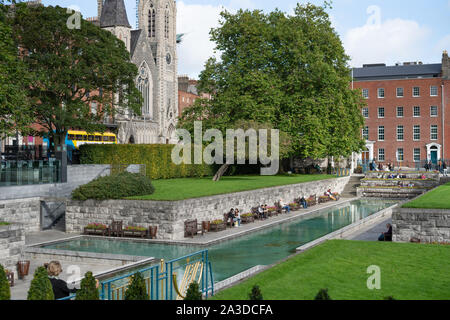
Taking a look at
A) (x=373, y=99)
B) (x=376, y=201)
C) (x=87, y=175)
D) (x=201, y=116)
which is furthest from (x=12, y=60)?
(x=373, y=99)

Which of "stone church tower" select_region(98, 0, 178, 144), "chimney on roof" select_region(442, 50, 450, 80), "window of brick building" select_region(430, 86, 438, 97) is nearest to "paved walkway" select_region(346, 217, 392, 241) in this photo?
"window of brick building" select_region(430, 86, 438, 97)

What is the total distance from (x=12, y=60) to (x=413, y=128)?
6367cm

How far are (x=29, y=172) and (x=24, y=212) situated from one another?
2522 millimetres

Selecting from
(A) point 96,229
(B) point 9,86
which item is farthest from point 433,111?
(B) point 9,86

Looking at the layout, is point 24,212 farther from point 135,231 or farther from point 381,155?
point 381,155

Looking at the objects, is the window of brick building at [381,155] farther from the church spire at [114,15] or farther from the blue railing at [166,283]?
the blue railing at [166,283]

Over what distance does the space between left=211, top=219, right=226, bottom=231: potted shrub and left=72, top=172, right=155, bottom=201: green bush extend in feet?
14.3

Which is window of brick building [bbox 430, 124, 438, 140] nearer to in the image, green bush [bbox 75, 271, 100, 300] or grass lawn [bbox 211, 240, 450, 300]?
grass lawn [bbox 211, 240, 450, 300]

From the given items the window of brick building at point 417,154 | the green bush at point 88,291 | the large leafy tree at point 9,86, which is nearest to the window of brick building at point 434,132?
the window of brick building at point 417,154

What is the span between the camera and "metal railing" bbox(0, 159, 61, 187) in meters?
26.7

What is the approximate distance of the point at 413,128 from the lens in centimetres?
7562

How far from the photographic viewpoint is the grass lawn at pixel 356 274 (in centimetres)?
1166

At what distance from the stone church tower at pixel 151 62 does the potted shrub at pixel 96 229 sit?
50338 mm
